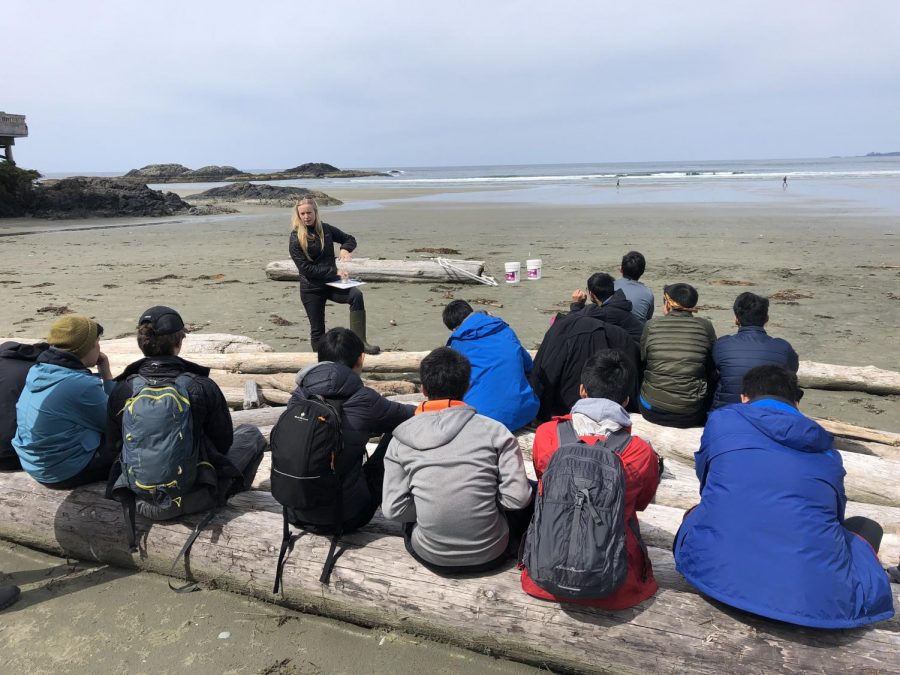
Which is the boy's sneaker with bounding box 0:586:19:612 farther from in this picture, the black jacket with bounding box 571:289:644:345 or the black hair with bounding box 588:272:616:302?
the black hair with bounding box 588:272:616:302

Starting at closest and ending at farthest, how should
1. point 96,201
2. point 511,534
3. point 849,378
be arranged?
point 511,534, point 849,378, point 96,201

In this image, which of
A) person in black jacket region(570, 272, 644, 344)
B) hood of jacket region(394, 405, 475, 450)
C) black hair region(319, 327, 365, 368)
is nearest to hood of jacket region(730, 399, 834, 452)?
hood of jacket region(394, 405, 475, 450)

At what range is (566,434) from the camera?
2.78 meters

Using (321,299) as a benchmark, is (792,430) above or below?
below

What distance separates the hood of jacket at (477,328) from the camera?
4.66 meters

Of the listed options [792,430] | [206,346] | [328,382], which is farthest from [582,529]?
[206,346]

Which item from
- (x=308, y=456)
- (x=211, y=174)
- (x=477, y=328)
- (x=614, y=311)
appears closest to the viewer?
(x=308, y=456)

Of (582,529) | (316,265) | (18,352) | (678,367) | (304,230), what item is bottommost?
(582,529)

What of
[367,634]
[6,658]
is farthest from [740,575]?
[6,658]

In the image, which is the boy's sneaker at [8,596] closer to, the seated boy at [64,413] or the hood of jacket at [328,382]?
the seated boy at [64,413]

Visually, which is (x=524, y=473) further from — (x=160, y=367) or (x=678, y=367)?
(x=678, y=367)

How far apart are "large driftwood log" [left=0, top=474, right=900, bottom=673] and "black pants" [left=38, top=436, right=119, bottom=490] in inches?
2.2

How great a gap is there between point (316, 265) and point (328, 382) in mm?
3848

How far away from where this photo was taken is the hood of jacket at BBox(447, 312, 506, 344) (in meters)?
4.66
